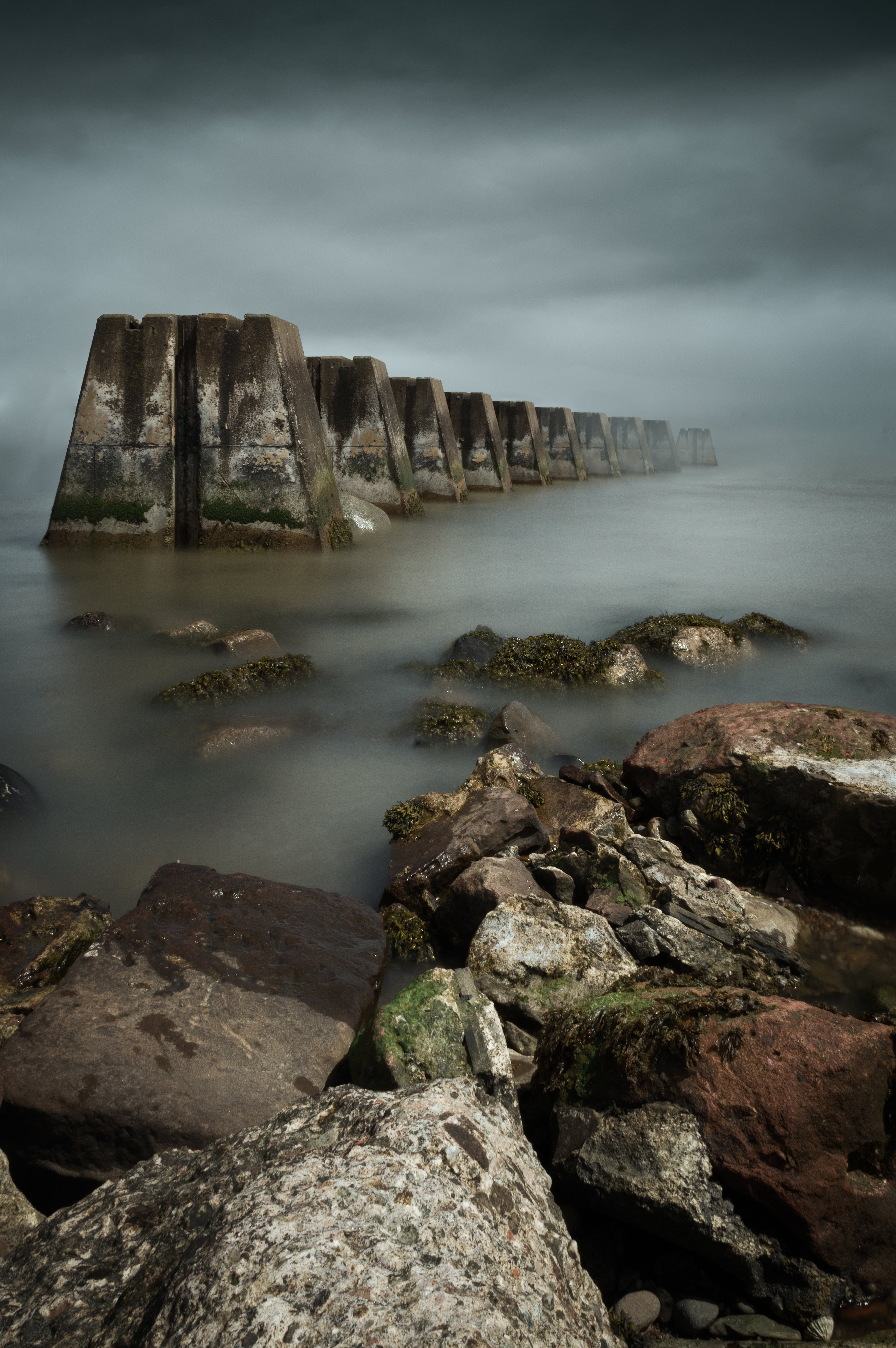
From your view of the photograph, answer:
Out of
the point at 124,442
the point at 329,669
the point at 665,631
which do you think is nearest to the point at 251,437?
the point at 124,442

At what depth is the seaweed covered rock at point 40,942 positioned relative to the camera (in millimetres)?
2756

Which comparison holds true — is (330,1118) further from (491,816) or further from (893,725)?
(893,725)

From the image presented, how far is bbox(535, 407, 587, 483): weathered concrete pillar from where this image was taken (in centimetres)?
3150

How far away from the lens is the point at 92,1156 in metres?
2.09

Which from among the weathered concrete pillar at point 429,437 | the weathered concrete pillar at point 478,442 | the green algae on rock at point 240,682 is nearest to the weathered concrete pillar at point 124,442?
the green algae on rock at point 240,682

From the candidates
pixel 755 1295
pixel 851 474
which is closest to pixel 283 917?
pixel 755 1295

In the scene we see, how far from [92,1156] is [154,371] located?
33.8ft

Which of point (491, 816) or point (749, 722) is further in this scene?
point (749, 722)

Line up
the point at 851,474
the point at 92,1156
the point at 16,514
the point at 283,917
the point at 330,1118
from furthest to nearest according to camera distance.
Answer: the point at 851,474
the point at 16,514
the point at 283,917
the point at 92,1156
the point at 330,1118

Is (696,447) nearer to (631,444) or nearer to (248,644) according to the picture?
(631,444)

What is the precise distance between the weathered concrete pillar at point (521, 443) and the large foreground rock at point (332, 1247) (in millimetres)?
26029

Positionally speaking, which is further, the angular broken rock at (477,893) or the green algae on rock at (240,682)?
the green algae on rock at (240,682)

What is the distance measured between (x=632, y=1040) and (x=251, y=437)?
9.96 m

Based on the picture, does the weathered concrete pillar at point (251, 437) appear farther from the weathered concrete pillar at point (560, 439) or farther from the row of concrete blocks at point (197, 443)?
the weathered concrete pillar at point (560, 439)
